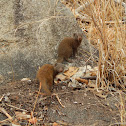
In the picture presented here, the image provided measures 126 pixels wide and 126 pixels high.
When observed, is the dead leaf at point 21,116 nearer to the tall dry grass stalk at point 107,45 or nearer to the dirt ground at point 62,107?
the dirt ground at point 62,107

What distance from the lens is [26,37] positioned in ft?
12.0

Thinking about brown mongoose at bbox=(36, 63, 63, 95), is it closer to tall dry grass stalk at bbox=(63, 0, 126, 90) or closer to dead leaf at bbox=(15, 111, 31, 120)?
dead leaf at bbox=(15, 111, 31, 120)

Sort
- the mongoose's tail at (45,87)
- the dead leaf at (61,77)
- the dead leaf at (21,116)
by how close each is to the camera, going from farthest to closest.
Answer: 1. the dead leaf at (61,77)
2. the mongoose's tail at (45,87)
3. the dead leaf at (21,116)

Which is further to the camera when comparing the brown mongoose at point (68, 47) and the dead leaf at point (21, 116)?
the brown mongoose at point (68, 47)

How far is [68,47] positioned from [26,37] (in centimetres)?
86

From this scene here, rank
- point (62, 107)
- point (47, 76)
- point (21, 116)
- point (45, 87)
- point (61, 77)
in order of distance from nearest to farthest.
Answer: point (21, 116) < point (62, 107) < point (45, 87) < point (47, 76) < point (61, 77)

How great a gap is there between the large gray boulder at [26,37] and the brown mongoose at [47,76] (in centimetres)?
40

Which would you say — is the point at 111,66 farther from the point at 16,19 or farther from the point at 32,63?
the point at 16,19

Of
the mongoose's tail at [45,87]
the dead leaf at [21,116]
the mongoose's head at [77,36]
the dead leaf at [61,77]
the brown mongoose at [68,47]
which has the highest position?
the mongoose's head at [77,36]

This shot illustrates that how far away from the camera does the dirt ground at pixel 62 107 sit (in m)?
2.31

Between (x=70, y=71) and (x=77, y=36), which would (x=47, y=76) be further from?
(x=77, y=36)

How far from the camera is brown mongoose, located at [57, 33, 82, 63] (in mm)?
3822

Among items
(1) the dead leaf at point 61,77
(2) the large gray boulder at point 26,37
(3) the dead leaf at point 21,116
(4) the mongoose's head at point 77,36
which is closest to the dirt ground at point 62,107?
(3) the dead leaf at point 21,116

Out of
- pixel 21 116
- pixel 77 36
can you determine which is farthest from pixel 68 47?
pixel 21 116
